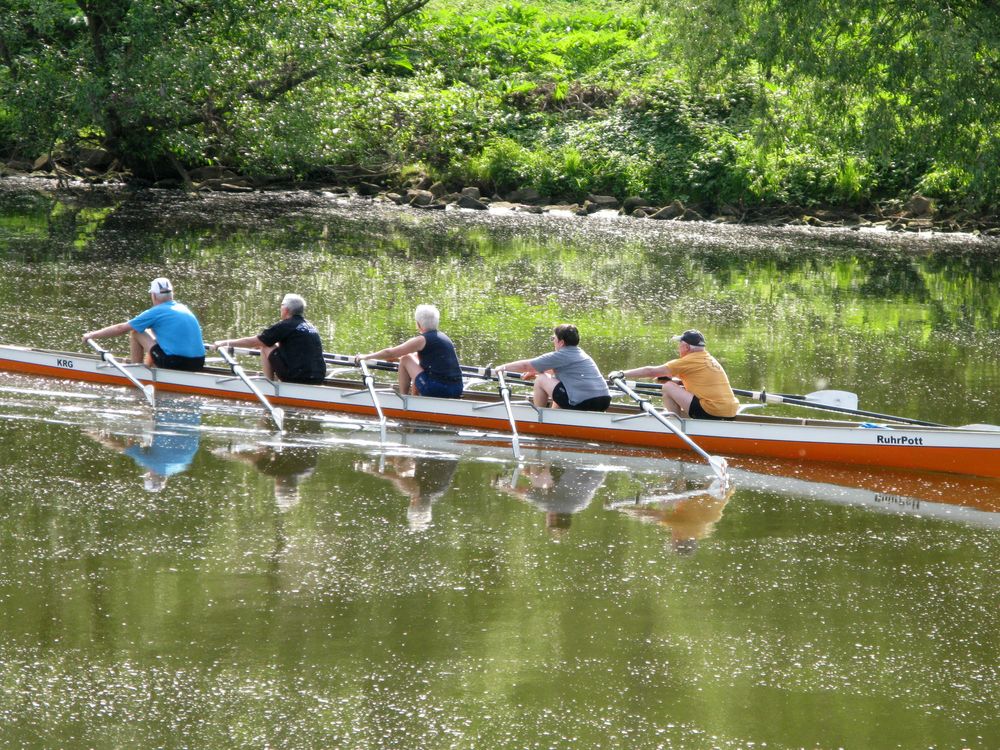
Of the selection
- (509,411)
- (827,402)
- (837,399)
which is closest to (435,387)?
(509,411)

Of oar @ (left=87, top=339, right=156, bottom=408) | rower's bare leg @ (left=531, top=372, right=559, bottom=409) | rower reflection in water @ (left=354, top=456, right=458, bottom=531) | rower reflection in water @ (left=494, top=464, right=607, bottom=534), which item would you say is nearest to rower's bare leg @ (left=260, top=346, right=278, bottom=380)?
oar @ (left=87, top=339, right=156, bottom=408)

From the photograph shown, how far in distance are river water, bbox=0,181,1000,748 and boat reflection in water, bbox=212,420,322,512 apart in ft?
0.13

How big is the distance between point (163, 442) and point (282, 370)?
191 cm

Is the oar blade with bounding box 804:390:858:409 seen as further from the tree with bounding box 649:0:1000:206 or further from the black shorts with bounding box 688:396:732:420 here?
the tree with bounding box 649:0:1000:206

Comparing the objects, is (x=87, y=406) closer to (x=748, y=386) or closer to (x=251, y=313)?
(x=251, y=313)

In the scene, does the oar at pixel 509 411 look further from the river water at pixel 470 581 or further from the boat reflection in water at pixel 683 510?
the boat reflection in water at pixel 683 510

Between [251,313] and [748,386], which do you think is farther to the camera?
[251,313]

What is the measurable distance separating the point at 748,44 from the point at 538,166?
14216 mm

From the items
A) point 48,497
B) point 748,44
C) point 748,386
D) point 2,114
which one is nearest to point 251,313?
point 748,386

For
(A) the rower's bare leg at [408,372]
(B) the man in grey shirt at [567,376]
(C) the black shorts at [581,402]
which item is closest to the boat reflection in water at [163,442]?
(A) the rower's bare leg at [408,372]

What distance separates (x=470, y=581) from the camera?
29.2ft

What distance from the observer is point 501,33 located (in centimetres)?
4297

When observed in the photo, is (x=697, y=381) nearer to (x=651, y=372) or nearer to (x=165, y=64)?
(x=651, y=372)

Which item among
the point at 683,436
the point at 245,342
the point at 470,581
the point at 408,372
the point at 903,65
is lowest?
the point at 470,581
